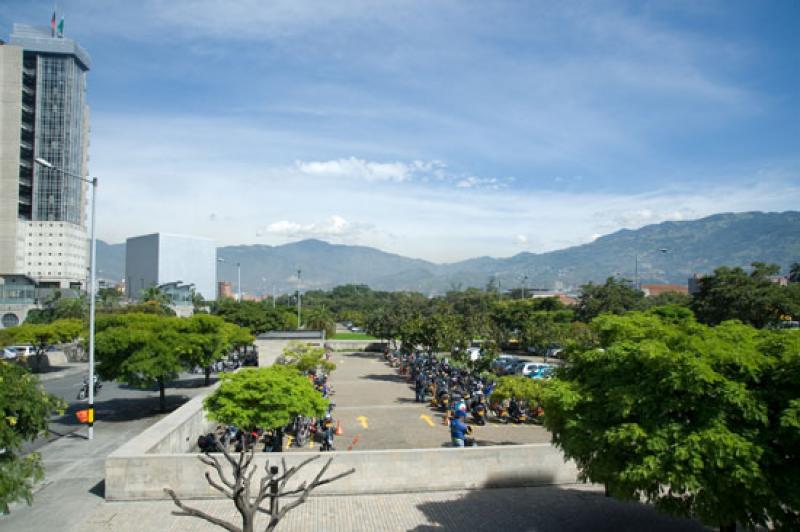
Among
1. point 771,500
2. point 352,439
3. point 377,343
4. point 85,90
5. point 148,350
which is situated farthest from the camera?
point 85,90

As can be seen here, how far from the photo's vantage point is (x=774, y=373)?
9.15m

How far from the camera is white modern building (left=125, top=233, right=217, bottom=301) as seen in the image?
145 metres

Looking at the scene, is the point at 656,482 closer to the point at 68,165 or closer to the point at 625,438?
the point at 625,438

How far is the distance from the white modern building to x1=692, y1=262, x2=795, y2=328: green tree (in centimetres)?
12237

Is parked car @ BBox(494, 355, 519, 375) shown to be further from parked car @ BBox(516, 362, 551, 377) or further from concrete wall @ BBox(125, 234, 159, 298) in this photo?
concrete wall @ BBox(125, 234, 159, 298)

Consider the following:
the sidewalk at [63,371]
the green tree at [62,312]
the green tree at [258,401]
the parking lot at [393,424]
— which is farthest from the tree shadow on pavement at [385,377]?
the green tree at [62,312]

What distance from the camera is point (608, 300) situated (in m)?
57.5

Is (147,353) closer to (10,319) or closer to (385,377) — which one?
(385,377)

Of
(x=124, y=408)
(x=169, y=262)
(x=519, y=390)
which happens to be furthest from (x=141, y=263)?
(x=519, y=390)

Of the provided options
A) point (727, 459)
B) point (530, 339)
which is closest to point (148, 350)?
point (727, 459)

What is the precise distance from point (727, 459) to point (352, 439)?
521 inches

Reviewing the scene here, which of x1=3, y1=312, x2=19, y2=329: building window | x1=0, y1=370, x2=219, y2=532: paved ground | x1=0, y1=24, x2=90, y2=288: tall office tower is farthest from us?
x1=0, y1=24, x2=90, y2=288: tall office tower

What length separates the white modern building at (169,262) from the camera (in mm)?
144750

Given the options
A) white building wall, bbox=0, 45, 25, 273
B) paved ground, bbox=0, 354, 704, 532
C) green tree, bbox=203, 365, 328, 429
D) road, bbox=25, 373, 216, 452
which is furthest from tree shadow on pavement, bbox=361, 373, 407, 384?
white building wall, bbox=0, 45, 25, 273
